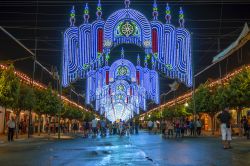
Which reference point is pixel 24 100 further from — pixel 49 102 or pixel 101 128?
pixel 101 128

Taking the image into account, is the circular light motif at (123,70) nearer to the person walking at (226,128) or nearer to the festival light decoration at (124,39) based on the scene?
the festival light decoration at (124,39)

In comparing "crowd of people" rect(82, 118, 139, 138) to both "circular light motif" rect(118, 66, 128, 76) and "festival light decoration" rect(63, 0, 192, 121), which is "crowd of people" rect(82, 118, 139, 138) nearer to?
"circular light motif" rect(118, 66, 128, 76)

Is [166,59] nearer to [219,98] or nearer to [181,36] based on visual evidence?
[181,36]

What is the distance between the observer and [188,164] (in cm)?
1278

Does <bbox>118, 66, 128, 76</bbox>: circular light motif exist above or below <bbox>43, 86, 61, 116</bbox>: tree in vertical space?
above

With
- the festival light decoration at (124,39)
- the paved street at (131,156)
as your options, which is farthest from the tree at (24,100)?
the paved street at (131,156)

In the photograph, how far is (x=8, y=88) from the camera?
3272 centimetres

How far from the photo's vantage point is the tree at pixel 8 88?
32688 millimetres

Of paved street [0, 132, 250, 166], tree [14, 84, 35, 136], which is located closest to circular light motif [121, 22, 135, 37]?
tree [14, 84, 35, 136]

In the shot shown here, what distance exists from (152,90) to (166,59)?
32837 millimetres

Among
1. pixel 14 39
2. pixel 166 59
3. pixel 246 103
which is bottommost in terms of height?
pixel 246 103

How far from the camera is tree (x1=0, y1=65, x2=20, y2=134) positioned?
3269cm

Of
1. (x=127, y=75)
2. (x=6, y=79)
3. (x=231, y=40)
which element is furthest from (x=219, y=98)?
(x=127, y=75)

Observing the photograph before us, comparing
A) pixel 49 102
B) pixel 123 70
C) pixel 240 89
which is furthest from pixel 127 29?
pixel 123 70
